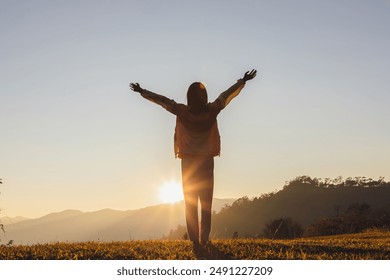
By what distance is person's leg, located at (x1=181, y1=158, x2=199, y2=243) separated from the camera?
9.97 m

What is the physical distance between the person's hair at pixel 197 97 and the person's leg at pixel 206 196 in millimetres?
1128

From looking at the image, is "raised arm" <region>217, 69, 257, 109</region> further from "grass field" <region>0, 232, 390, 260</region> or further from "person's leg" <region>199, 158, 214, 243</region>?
"grass field" <region>0, 232, 390, 260</region>

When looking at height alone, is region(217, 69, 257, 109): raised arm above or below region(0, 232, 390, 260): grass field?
above

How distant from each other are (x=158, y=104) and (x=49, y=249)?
382cm

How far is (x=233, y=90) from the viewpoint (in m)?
10.4

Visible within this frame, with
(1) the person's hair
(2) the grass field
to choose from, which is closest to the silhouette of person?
(1) the person's hair

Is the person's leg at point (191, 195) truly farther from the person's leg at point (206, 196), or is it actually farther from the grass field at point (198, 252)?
the grass field at point (198, 252)

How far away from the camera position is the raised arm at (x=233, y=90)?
33.6ft

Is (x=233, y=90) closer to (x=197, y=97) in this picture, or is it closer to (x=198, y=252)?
(x=197, y=97)

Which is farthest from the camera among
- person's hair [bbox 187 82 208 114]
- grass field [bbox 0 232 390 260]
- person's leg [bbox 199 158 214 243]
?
person's leg [bbox 199 158 214 243]

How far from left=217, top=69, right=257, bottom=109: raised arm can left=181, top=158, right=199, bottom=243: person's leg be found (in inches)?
57.7

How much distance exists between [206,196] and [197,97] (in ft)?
6.84
